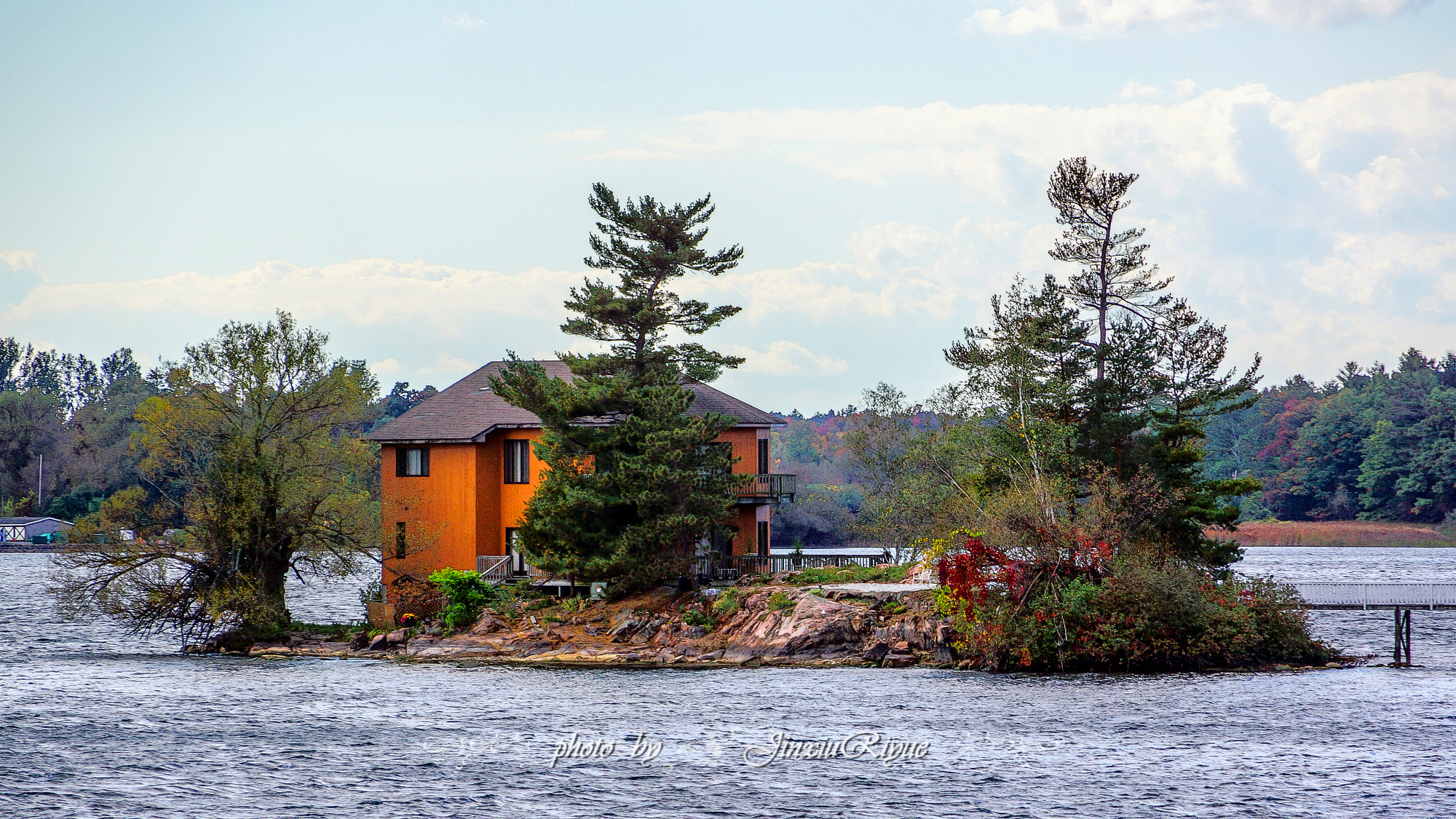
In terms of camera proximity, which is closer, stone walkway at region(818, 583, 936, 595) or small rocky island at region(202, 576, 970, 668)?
small rocky island at region(202, 576, 970, 668)

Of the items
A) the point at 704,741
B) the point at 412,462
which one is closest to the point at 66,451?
the point at 412,462

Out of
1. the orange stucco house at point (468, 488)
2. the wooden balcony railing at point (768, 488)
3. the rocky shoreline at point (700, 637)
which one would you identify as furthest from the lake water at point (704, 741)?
the wooden balcony railing at point (768, 488)

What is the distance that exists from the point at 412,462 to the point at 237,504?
7.83m

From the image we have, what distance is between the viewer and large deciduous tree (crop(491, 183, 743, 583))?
1896 inches

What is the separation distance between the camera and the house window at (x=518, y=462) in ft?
178

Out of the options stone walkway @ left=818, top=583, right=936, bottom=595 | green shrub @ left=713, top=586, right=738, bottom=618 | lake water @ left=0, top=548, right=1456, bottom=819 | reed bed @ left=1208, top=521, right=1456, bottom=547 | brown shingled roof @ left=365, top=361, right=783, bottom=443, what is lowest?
lake water @ left=0, top=548, right=1456, bottom=819

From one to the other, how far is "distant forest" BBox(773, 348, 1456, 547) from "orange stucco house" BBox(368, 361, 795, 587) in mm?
46183

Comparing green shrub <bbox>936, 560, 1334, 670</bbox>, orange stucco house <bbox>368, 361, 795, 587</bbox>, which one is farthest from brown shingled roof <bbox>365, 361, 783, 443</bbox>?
green shrub <bbox>936, 560, 1334, 670</bbox>

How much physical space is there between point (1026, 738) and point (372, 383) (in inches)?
1635

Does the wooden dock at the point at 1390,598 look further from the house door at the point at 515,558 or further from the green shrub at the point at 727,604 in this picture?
the house door at the point at 515,558

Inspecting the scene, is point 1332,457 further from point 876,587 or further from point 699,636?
point 699,636

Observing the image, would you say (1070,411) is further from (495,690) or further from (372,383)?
(372,383)

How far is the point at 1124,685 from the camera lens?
3906cm

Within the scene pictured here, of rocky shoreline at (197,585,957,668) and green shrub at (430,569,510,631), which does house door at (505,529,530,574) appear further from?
rocky shoreline at (197,585,957,668)
